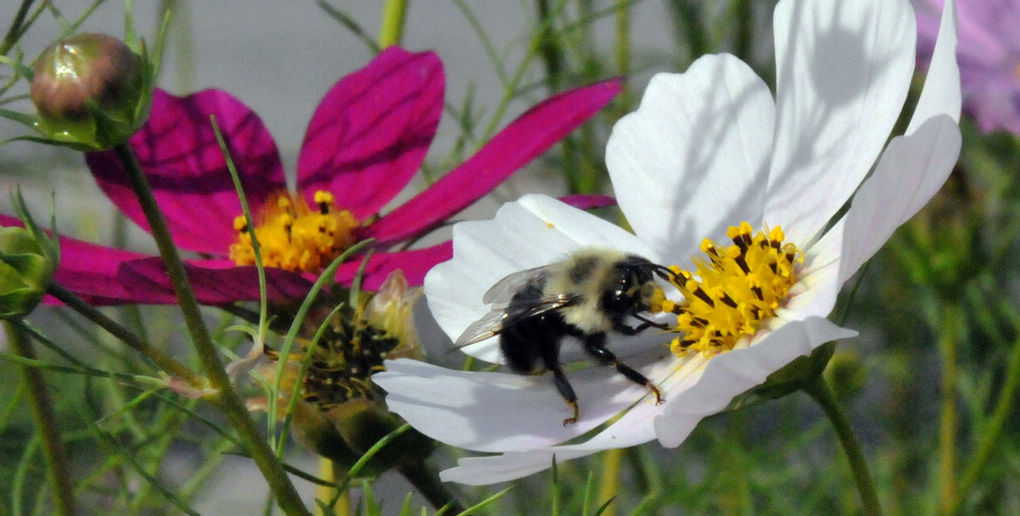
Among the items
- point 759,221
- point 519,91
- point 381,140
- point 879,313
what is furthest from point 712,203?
point 879,313

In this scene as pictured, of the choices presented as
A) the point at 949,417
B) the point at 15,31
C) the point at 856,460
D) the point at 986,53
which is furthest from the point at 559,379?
the point at 986,53

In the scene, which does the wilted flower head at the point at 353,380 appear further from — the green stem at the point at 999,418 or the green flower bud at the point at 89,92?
the green stem at the point at 999,418

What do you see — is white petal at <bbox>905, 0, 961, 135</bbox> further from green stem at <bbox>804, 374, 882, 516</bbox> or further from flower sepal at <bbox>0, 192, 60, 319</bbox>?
flower sepal at <bbox>0, 192, 60, 319</bbox>

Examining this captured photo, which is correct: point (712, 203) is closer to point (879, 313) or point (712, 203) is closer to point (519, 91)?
point (519, 91)

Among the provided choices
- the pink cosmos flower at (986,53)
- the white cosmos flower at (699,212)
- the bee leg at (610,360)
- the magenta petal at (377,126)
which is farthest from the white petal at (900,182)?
the pink cosmos flower at (986,53)

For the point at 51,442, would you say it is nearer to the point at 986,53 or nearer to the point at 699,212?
the point at 699,212

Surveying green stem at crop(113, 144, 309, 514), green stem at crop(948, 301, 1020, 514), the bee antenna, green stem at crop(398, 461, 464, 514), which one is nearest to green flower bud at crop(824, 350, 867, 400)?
green stem at crop(948, 301, 1020, 514)
